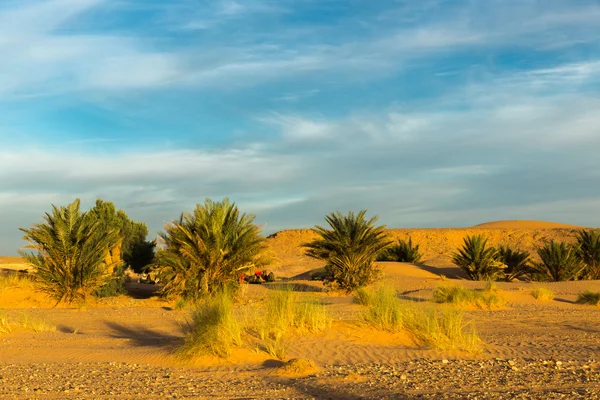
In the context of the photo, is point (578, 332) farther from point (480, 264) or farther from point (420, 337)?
point (480, 264)

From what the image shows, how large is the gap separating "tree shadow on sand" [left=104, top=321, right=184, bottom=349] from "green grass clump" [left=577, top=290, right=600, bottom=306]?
13441 millimetres

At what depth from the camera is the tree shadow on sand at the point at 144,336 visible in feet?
39.3

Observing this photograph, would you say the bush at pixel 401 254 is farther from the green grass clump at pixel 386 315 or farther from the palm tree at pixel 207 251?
the green grass clump at pixel 386 315

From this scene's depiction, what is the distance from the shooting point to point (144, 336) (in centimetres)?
1390

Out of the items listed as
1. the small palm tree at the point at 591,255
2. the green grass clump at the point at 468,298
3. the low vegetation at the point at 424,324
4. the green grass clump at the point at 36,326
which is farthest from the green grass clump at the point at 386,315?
the small palm tree at the point at 591,255

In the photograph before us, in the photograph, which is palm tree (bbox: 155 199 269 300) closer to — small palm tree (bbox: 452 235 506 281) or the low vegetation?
the low vegetation

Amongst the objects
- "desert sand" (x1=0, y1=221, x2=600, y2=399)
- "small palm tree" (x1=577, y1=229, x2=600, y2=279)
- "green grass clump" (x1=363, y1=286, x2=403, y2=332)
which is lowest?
"desert sand" (x1=0, y1=221, x2=600, y2=399)

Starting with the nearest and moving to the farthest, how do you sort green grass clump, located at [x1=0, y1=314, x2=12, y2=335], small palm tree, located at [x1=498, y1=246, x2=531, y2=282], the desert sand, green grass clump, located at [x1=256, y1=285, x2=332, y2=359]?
the desert sand, green grass clump, located at [x1=256, y1=285, x2=332, y2=359], green grass clump, located at [x1=0, y1=314, x2=12, y2=335], small palm tree, located at [x1=498, y1=246, x2=531, y2=282]

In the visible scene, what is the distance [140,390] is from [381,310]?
5493 millimetres

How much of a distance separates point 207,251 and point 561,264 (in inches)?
686

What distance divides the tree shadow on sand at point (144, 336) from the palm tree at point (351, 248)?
9.45 m

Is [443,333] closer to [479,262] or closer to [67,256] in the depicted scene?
[67,256]

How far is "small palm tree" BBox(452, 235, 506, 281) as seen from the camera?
2920cm

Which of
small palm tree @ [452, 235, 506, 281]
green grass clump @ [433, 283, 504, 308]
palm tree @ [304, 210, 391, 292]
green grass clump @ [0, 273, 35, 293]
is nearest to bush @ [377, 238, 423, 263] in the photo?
small palm tree @ [452, 235, 506, 281]
